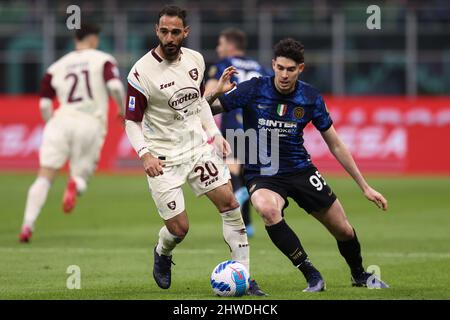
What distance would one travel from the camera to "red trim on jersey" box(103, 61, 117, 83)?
13.6 meters

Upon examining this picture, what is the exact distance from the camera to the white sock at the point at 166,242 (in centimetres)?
902

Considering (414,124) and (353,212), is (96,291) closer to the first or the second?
(353,212)

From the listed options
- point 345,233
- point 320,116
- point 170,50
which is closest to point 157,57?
point 170,50

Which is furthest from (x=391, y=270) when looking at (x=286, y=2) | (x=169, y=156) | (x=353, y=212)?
(x=286, y=2)

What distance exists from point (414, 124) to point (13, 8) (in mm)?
11359

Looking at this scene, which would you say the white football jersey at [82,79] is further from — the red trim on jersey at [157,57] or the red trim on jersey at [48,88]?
the red trim on jersey at [157,57]

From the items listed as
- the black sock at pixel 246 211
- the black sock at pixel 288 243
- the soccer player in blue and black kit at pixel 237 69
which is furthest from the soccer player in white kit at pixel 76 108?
the black sock at pixel 288 243

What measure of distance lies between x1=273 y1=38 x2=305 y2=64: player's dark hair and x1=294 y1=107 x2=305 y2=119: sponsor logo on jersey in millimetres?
403

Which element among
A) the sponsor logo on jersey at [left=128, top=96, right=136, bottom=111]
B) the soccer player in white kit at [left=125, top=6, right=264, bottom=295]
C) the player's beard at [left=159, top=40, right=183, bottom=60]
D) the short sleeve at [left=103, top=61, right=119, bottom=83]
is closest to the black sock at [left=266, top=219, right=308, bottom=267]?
the soccer player in white kit at [left=125, top=6, right=264, bottom=295]

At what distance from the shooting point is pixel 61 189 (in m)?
21.9

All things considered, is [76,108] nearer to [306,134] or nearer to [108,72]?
[108,72]

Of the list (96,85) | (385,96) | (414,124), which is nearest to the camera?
(96,85)

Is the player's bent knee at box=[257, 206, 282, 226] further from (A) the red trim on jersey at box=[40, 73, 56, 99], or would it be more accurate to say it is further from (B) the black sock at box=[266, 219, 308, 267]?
(A) the red trim on jersey at box=[40, 73, 56, 99]

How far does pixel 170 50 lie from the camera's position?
8703 mm
